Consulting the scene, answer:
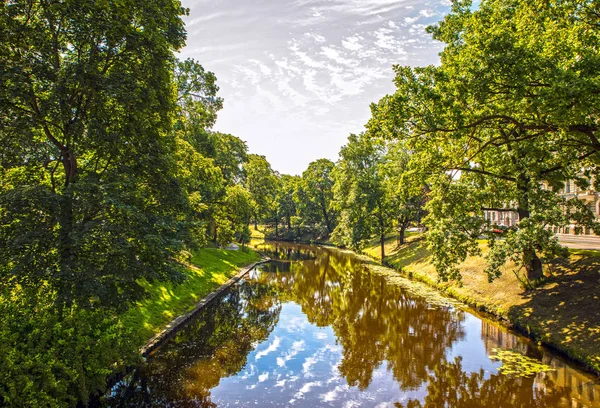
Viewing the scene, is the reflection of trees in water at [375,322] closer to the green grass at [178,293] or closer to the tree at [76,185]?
the green grass at [178,293]

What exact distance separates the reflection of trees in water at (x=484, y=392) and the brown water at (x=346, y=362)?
3 cm

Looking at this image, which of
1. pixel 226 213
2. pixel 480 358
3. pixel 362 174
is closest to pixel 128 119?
pixel 480 358

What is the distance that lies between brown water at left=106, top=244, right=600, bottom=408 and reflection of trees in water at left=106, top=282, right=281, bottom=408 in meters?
0.04

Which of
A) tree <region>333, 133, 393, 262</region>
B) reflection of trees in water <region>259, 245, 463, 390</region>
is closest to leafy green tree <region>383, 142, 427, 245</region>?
tree <region>333, 133, 393, 262</region>

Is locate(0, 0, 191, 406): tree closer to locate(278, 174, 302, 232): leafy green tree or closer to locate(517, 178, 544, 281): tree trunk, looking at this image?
locate(517, 178, 544, 281): tree trunk

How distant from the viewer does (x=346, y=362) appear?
49.7 feet

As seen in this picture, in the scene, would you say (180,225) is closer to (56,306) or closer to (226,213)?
(56,306)

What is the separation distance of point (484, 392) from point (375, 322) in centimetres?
856

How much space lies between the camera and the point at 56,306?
437 inches

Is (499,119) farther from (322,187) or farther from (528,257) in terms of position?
(322,187)

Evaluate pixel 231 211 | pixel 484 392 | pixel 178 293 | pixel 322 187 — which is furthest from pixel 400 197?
pixel 322 187

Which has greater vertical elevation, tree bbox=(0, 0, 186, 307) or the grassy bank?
tree bbox=(0, 0, 186, 307)

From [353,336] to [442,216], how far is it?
33.7ft

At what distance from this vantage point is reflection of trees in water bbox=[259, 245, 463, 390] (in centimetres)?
1467
